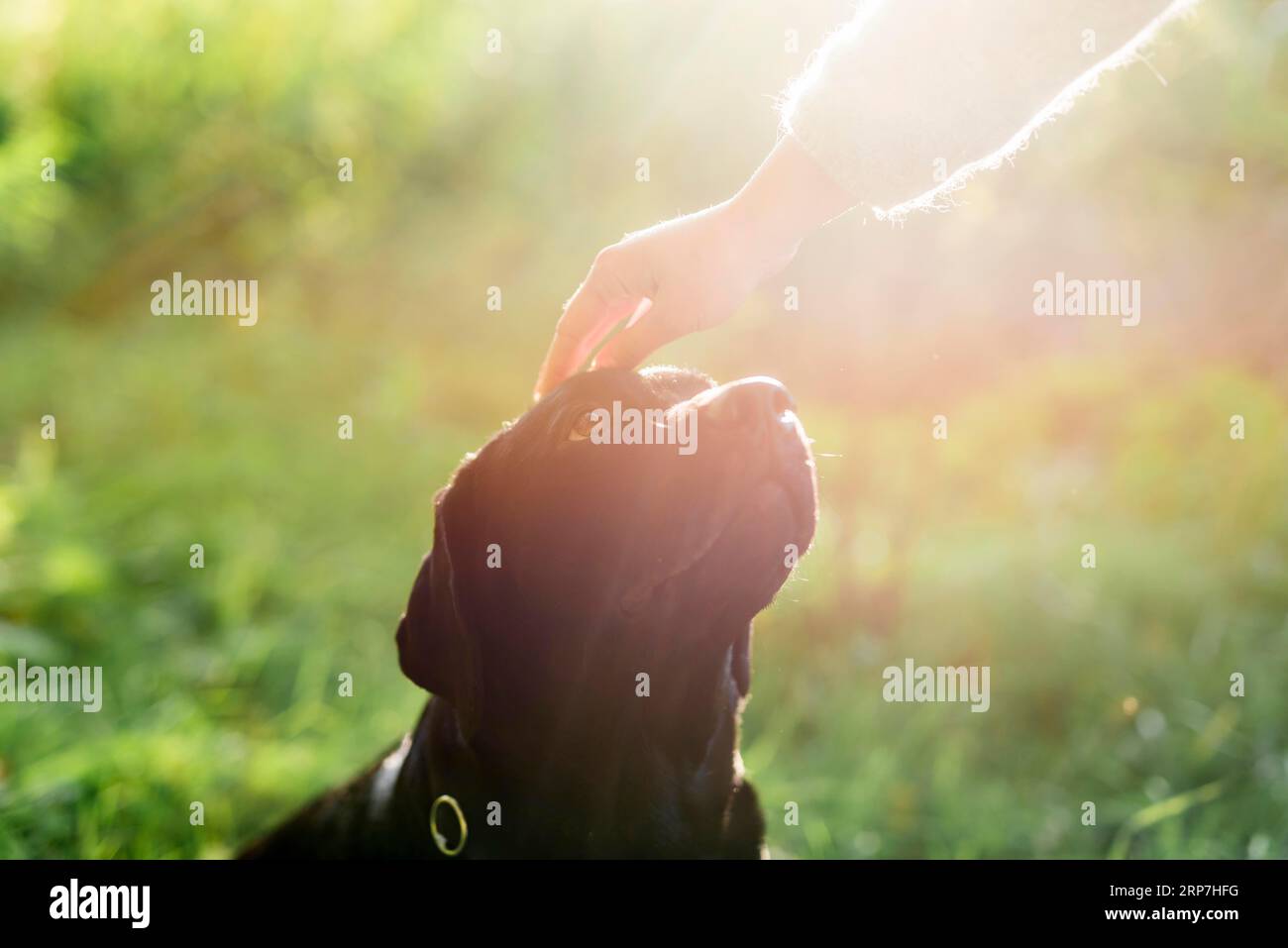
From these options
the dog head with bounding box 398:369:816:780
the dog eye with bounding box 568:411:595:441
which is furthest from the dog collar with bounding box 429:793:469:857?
the dog eye with bounding box 568:411:595:441

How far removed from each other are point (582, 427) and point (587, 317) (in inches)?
8.7

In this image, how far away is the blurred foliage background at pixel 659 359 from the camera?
3.20m

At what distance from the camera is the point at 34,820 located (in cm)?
271

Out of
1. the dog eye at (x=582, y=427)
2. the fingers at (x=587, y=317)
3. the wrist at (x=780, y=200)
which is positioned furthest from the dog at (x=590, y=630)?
the wrist at (x=780, y=200)

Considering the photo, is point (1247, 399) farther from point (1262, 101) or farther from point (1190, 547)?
point (1262, 101)

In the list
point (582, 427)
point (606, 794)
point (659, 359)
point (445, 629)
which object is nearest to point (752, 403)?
point (582, 427)

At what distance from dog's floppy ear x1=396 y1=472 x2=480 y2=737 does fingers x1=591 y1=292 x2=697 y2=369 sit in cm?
41

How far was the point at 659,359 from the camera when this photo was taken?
5.27 metres

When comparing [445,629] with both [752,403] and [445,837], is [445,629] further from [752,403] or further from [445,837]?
[752,403]

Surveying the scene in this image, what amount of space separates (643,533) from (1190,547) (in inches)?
130

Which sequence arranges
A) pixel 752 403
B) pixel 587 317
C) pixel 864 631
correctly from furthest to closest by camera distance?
1. pixel 864 631
2. pixel 587 317
3. pixel 752 403

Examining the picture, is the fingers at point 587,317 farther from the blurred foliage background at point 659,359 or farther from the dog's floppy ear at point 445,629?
the blurred foliage background at point 659,359
